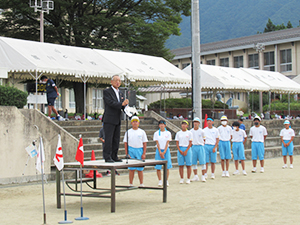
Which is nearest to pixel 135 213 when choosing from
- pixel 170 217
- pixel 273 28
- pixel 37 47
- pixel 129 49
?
pixel 170 217

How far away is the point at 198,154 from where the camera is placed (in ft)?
42.2

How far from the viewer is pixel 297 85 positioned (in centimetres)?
3325

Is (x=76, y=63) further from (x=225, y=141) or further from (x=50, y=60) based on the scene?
(x=225, y=141)

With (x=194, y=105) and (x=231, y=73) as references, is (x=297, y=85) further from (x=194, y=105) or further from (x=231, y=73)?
(x=194, y=105)

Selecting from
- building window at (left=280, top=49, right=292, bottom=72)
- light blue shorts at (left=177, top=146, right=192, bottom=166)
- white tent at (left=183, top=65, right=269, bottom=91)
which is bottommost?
light blue shorts at (left=177, top=146, right=192, bottom=166)

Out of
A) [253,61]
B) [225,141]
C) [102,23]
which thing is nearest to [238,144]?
[225,141]

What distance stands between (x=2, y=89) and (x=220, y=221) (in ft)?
29.6

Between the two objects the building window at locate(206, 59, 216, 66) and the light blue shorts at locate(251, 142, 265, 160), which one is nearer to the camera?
the light blue shorts at locate(251, 142, 265, 160)

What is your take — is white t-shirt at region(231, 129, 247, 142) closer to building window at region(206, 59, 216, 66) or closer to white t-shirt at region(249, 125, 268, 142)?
white t-shirt at region(249, 125, 268, 142)

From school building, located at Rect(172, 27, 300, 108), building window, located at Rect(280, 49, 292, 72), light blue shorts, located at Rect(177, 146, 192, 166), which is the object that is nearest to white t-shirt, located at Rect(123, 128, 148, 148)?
light blue shorts, located at Rect(177, 146, 192, 166)

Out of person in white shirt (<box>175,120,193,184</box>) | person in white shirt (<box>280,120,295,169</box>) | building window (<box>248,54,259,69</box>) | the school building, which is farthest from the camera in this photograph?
building window (<box>248,54,259,69</box>)

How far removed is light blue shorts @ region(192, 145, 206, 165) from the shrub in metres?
5.84

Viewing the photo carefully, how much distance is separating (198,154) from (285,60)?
4571 cm

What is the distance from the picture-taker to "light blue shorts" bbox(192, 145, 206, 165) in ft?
42.0
